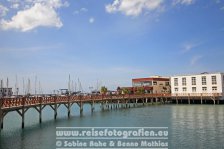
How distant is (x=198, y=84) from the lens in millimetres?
79312

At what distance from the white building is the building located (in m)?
14.1

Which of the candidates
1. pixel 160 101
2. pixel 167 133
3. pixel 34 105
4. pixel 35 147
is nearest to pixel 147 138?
pixel 167 133

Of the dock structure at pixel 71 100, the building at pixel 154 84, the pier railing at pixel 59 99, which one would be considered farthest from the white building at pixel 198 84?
the building at pixel 154 84

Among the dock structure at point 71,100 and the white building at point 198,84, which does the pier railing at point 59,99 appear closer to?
the dock structure at point 71,100

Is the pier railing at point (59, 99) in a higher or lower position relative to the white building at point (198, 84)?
lower

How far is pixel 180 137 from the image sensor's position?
27484 millimetres

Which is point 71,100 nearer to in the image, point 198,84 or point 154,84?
point 198,84

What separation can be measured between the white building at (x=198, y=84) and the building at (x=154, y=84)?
14094 millimetres

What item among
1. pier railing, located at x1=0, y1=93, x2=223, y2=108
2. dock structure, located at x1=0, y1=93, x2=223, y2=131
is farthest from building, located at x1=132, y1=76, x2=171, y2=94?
pier railing, located at x1=0, y1=93, x2=223, y2=108

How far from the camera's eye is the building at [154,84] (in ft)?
326

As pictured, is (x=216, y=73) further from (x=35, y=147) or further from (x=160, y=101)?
(x=35, y=147)

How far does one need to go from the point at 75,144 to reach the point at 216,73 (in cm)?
6038

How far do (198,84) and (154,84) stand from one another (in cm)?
2296

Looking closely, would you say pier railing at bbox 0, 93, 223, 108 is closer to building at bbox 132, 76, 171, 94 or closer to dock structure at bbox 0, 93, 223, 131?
dock structure at bbox 0, 93, 223, 131
